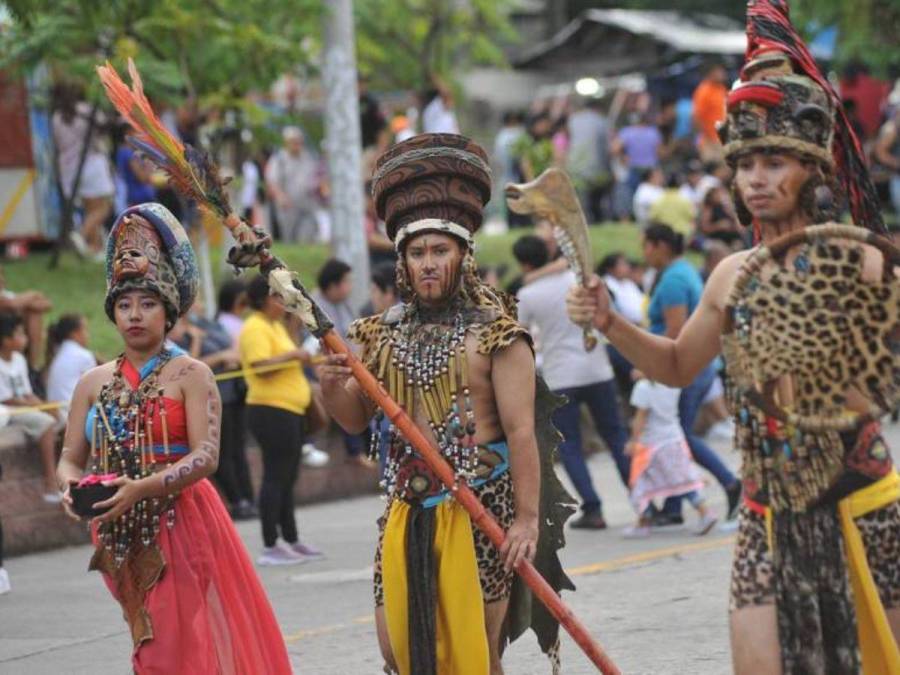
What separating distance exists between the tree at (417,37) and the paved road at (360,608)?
42.6 feet

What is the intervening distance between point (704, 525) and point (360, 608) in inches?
120

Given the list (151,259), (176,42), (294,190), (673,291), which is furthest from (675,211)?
(151,259)

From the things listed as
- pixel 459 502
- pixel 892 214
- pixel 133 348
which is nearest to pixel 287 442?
pixel 133 348

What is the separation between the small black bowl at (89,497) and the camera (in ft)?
21.6

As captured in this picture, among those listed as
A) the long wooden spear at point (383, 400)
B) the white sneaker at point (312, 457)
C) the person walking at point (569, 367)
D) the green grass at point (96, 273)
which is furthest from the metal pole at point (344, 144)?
the long wooden spear at point (383, 400)

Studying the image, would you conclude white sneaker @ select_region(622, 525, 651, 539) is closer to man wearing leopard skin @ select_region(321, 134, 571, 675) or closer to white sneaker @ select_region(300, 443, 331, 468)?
white sneaker @ select_region(300, 443, 331, 468)

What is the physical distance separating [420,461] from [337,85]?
10.9 m

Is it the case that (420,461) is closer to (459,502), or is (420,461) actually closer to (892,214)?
(459,502)

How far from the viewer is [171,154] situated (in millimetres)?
6566

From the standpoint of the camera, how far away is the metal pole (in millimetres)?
16828

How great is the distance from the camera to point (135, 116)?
21.7 ft

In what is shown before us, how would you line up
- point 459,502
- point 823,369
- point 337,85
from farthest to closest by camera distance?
point 337,85 → point 459,502 → point 823,369

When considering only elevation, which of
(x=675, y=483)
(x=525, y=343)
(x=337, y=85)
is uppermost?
(x=337, y=85)

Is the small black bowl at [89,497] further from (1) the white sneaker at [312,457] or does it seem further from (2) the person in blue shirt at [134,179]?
(2) the person in blue shirt at [134,179]
